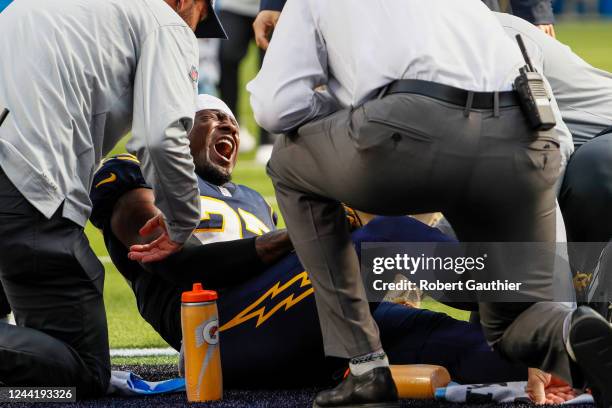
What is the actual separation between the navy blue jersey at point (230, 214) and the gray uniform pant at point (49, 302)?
1.73 ft

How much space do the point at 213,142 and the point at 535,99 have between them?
1978 millimetres

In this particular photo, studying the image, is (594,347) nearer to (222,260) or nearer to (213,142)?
(222,260)

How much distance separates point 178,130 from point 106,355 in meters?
0.83

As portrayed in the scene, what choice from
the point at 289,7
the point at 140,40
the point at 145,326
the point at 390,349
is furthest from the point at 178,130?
the point at 145,326

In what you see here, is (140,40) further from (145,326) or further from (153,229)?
(145,326)

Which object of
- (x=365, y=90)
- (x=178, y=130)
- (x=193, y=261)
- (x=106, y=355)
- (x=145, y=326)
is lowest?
(x=145, y=326)

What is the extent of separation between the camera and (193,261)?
409cm

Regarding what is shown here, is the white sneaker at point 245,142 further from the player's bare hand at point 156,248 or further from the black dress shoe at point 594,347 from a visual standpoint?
the black dress shoe at point 594,347

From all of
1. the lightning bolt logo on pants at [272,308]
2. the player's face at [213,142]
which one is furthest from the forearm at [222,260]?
the player's face at [213,142]

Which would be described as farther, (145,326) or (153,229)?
(145,326)

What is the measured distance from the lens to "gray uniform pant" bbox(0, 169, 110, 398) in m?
3.79

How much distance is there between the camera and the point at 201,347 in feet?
12.5

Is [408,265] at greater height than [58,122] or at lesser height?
lesser
